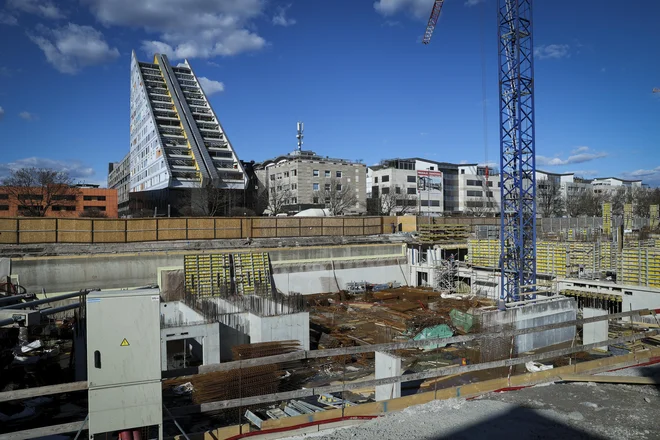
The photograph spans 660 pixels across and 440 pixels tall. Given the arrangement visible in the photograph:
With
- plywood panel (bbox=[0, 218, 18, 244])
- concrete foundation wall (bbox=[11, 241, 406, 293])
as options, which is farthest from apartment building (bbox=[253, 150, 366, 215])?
plywood panel (bbox=[0, 218, 18, 244])

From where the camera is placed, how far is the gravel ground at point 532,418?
4734 millimetres

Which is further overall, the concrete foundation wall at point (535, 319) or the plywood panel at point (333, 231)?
the plywood panel at point (333, 231)

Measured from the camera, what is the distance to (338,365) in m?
15.7

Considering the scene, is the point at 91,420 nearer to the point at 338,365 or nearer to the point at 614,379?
the point at 614,379

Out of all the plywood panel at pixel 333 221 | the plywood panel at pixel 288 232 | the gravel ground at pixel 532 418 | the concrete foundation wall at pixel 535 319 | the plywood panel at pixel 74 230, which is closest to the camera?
the gravel ground at pixel 532 418

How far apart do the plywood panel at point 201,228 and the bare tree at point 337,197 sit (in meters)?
28.3

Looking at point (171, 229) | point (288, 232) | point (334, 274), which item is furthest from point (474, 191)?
point (171, 229)

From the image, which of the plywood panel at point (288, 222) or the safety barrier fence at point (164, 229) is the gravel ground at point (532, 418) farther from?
the plywood panel at point (288, 222)

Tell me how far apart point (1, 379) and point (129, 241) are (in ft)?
51.4

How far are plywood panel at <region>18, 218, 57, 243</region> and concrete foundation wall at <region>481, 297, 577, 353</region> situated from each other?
24.5m

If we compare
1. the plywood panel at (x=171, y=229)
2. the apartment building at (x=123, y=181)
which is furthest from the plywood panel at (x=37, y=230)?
the apartment building at (x=123, y=181)

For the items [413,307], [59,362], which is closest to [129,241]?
[59,362]

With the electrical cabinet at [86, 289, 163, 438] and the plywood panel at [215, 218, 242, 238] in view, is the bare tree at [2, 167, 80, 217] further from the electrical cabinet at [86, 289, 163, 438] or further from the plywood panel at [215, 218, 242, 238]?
the electrical cabinet at [86, 289, 163, 438]

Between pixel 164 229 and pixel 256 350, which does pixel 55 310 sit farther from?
pixel 164 229
